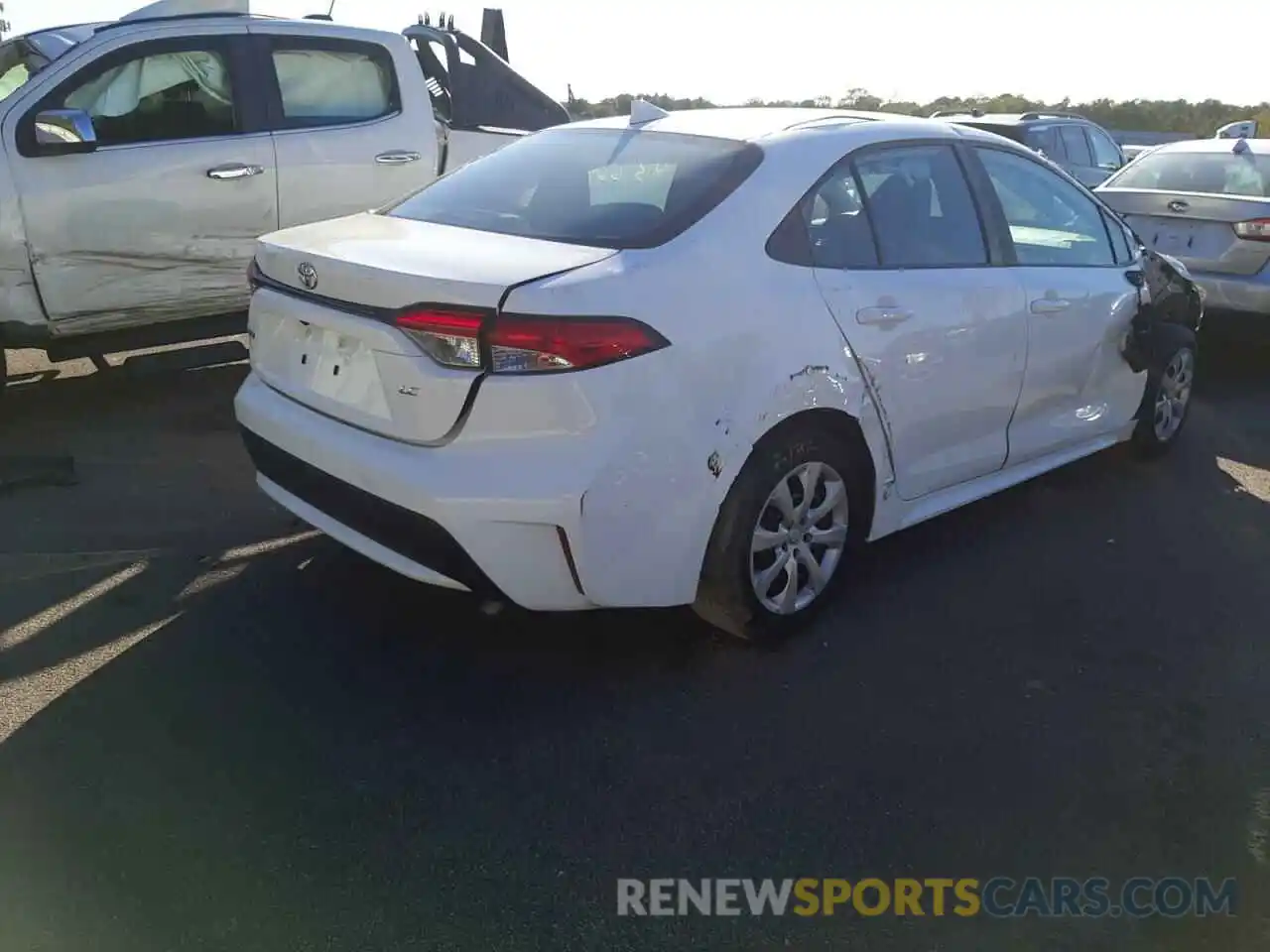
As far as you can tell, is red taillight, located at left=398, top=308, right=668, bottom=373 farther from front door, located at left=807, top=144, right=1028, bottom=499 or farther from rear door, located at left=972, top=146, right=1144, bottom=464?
rear door, located at left=972, top=146, right=1144, bottom=464

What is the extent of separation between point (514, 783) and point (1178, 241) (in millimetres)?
6351

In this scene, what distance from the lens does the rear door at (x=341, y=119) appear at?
623cm

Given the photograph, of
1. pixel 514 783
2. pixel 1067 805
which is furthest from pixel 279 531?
pixel 1067 805

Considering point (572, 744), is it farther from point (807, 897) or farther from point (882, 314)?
point (882, 314)

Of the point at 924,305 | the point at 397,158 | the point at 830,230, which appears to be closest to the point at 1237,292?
the point at 924,305

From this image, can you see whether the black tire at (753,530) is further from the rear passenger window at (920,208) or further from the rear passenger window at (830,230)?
the rear passenger window at (920,208)

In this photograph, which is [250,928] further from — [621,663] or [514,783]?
[621,663]

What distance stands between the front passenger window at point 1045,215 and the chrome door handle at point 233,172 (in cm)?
368

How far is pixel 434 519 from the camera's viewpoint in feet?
10.1

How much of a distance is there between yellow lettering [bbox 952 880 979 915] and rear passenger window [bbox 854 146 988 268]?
6.60 feet

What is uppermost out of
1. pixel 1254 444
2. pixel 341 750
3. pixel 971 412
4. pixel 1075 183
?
pixel 1075 183

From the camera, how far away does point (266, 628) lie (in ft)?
12.2

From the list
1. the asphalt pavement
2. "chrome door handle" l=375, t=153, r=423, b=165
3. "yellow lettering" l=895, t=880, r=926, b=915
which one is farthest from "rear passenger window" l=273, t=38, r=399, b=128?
"yellow lettering" l=895, t=880, r=926, b=915

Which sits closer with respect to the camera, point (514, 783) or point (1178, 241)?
point (514, 783)
